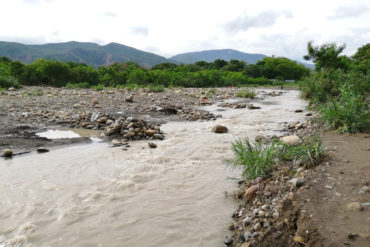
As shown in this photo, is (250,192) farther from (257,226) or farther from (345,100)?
(345,100)

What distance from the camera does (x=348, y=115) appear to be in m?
5.76

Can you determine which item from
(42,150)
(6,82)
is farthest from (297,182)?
(6,82)

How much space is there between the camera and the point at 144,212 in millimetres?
3301

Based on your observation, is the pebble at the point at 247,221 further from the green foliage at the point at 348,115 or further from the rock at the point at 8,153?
the rock at the point at 8,153

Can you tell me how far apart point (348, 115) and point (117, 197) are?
4905 millimetres

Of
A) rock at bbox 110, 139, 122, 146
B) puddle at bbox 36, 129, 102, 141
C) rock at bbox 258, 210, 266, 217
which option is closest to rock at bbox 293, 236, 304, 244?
rock at bbox 258, 210, 266, 217

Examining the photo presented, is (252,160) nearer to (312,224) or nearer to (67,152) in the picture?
(312,224)

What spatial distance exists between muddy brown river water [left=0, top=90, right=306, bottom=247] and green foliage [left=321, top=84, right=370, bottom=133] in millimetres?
2336

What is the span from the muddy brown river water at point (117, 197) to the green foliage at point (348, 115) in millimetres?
2336

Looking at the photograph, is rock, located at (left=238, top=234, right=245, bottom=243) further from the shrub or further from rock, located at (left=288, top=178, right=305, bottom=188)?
the shrub

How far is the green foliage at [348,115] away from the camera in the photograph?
5.59 meters

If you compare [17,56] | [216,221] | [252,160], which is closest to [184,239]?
[216,221]

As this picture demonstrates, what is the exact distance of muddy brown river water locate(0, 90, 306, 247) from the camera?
9.29 ft

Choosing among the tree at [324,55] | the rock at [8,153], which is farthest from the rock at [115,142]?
the tree at [324,55]
